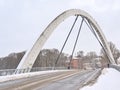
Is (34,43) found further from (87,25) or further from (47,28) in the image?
(87,25)

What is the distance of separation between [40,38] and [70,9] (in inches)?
555

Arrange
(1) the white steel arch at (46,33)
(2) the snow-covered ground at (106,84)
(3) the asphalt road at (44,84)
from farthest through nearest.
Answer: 1. (1) the white steel arch at (46,33)
2. (3) the asphalt road at (44,84)
3. (2) the snow-covered ground at (106,84)

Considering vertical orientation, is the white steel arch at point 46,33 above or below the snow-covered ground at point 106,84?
above

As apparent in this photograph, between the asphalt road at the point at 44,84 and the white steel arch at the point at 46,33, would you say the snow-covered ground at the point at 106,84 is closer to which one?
the asphalt road at the point at 44,84

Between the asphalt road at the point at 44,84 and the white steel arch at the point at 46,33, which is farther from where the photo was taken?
the white steel arch at the point at 46,33

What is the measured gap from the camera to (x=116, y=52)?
152000 mm

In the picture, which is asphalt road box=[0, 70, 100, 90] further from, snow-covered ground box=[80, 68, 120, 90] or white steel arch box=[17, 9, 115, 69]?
white steel arch box=[17, 9, 115, 69]

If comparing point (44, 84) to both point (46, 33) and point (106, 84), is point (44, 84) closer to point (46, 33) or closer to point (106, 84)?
point (106, 84)

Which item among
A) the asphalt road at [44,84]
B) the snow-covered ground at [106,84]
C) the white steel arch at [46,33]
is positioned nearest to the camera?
the snow-covered ground at [106,84]

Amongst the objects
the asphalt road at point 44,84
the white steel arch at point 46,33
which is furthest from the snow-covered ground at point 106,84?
the white steel arch at point 46,33

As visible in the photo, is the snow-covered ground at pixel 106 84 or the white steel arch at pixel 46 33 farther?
the white steel arch at pixel 46 33

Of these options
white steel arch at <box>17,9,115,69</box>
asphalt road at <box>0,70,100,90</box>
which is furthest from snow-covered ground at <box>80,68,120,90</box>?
white steel arch at <box>17,9,115,69</box>

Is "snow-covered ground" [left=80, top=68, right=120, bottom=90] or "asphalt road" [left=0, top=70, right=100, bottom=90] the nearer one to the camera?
"snow-covered ground" [left=80, top=68, right=120, bottom=90]

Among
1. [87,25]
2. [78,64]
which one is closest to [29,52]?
[87,25]
